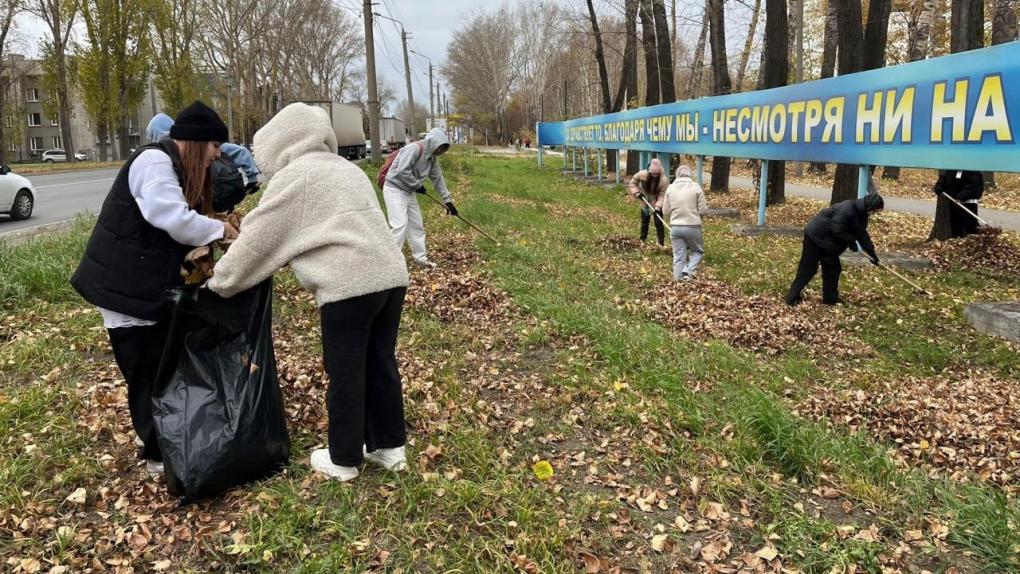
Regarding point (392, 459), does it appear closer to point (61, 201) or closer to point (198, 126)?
point (198, 126)

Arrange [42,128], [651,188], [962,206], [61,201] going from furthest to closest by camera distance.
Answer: [42,128] < [61,201] < [651,188] < [962,206]

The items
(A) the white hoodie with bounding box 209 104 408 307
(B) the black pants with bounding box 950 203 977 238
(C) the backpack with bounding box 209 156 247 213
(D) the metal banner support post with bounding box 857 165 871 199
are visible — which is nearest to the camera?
(A) the white hoodie with bounding box 209 104 408 307

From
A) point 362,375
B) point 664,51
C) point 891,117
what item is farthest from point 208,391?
point 664,51

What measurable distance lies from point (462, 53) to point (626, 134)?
61258 mm

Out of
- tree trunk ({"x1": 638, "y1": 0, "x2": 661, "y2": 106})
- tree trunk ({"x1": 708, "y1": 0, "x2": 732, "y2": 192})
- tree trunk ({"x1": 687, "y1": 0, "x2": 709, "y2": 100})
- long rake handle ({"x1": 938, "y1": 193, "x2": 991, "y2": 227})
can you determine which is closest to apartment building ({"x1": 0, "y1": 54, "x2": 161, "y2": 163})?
tree trunk ({"x1": 687, "y1": 0, "x2": 709, "y2": 100})

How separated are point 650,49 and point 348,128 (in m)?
23.1

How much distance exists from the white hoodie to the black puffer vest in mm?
290

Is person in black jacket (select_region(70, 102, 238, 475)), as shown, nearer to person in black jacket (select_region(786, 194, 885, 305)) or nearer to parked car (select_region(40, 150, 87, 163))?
person in black jacket (select_region(786, 194, 885, 305))

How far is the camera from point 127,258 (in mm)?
2783

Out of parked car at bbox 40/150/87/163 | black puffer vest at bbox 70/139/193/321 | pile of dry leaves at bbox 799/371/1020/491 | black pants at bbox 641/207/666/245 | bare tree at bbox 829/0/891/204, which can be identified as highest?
parked car at bbox 40/150/87/163

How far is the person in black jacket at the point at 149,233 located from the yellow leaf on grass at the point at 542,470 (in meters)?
1.81

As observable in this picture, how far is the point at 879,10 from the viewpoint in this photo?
38.3 ft

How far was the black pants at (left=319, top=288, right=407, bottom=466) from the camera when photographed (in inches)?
110

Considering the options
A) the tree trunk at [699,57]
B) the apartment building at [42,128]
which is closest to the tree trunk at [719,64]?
the tree trunk at [699,57]
